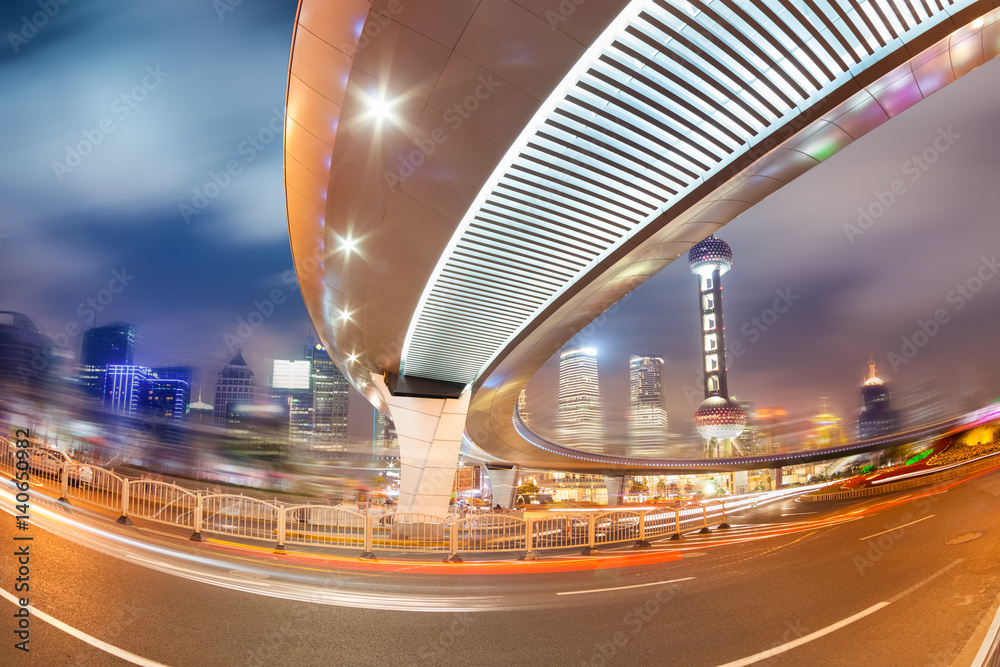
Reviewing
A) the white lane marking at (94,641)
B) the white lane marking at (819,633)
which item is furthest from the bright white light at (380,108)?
the white lane marking at (819,633)

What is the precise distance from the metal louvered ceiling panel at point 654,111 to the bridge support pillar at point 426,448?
12181mm

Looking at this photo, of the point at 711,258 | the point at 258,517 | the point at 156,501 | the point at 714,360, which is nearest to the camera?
the point at 258,517

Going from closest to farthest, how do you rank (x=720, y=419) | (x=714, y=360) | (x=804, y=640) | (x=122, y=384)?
(x=804, y=640)
(x=122, y=384)
(x=720, y=419)
(x=714, y=360)

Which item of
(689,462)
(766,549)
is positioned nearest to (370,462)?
(689,462)

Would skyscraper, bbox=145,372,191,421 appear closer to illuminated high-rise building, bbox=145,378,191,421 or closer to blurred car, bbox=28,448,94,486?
illuminated high-rise building, bbox=145,378,191,421

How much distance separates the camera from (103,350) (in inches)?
4272

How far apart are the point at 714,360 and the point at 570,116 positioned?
155597 millimetres

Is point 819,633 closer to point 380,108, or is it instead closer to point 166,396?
point 380,108

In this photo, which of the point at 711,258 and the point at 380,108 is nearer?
the point at 380,108

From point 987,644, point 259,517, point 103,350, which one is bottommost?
point 987,644

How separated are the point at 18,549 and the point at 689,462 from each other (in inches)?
2695

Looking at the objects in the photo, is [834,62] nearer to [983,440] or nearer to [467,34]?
[467,34]

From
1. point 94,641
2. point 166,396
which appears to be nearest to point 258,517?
point 94,641

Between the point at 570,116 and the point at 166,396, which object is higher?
the point at 166,396
